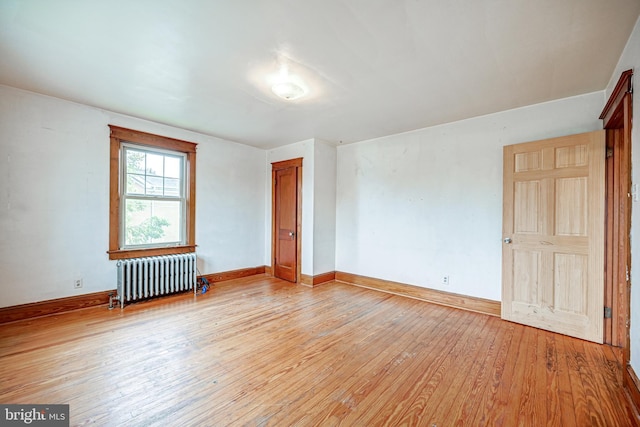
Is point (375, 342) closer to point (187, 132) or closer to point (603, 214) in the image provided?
point (603, 214)

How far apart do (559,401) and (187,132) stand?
547 cm

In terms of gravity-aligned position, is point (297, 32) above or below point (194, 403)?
above

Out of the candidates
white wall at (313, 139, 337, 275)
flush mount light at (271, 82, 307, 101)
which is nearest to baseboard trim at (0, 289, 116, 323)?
white wall at (313, 139, 337, 275)

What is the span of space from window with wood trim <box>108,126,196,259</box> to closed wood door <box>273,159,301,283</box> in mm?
1593

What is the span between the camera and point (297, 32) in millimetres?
1996

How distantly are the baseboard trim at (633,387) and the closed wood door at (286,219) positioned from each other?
4.09 metres

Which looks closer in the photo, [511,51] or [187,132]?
[511,51]

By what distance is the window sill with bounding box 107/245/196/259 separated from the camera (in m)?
3.76

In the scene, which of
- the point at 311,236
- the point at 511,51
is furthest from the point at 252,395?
the point at 511,51

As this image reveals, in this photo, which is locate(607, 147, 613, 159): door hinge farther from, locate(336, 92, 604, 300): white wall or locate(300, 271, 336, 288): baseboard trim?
locate(300, 271, 336, 288): baseboard trim

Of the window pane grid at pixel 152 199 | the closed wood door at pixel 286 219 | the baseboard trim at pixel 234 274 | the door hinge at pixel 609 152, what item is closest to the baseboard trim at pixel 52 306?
the window pane grid at pixel 152 199

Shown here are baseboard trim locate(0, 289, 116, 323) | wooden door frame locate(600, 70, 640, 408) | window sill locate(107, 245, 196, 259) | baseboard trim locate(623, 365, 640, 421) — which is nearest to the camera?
baseboard trim locate(623, 365, 640, 421)

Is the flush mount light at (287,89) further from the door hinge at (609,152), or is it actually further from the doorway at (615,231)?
the door hinge at (609,152)

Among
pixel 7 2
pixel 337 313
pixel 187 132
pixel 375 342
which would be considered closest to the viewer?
pixel 7 2
